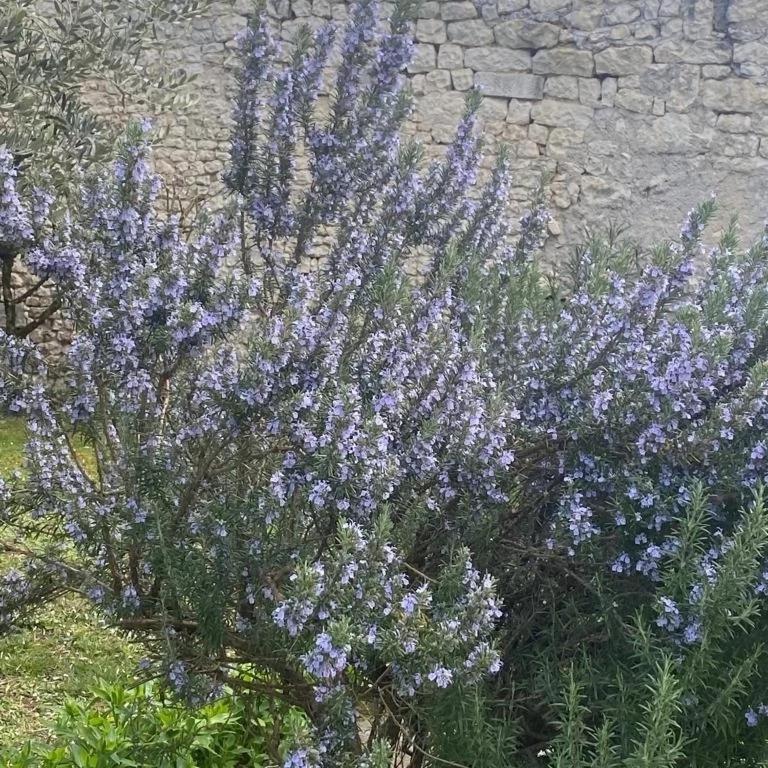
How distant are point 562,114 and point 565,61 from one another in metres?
0.43

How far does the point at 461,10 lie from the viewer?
9227 millimetres

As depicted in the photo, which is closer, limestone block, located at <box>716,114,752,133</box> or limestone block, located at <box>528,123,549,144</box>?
limestone block, located at <box>716,114,752,133</box>

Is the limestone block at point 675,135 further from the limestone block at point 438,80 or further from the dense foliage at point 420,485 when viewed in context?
the dense foliage at point 420,485

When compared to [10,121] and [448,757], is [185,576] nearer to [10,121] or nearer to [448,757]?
[448,757]

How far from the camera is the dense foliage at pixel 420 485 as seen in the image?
2152mm

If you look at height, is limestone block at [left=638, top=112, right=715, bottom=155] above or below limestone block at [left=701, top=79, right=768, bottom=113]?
below

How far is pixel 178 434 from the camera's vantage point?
2482 millimetres

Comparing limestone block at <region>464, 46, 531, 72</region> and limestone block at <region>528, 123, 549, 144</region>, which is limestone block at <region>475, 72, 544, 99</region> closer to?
limestone block at <region>464, 46, 531, 72</region>

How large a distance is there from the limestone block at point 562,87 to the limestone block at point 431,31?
0.96m

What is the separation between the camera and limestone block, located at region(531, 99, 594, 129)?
9271mm

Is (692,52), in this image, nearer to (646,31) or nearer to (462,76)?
(646,31)

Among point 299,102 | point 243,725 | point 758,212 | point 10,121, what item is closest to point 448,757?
point 243,725

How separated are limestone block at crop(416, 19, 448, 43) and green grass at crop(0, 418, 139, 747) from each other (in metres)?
5.80

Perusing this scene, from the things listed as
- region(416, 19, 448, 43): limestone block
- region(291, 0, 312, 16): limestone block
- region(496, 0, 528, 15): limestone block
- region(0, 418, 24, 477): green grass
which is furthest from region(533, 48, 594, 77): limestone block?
region(0, 418, 24, 477): green grass
